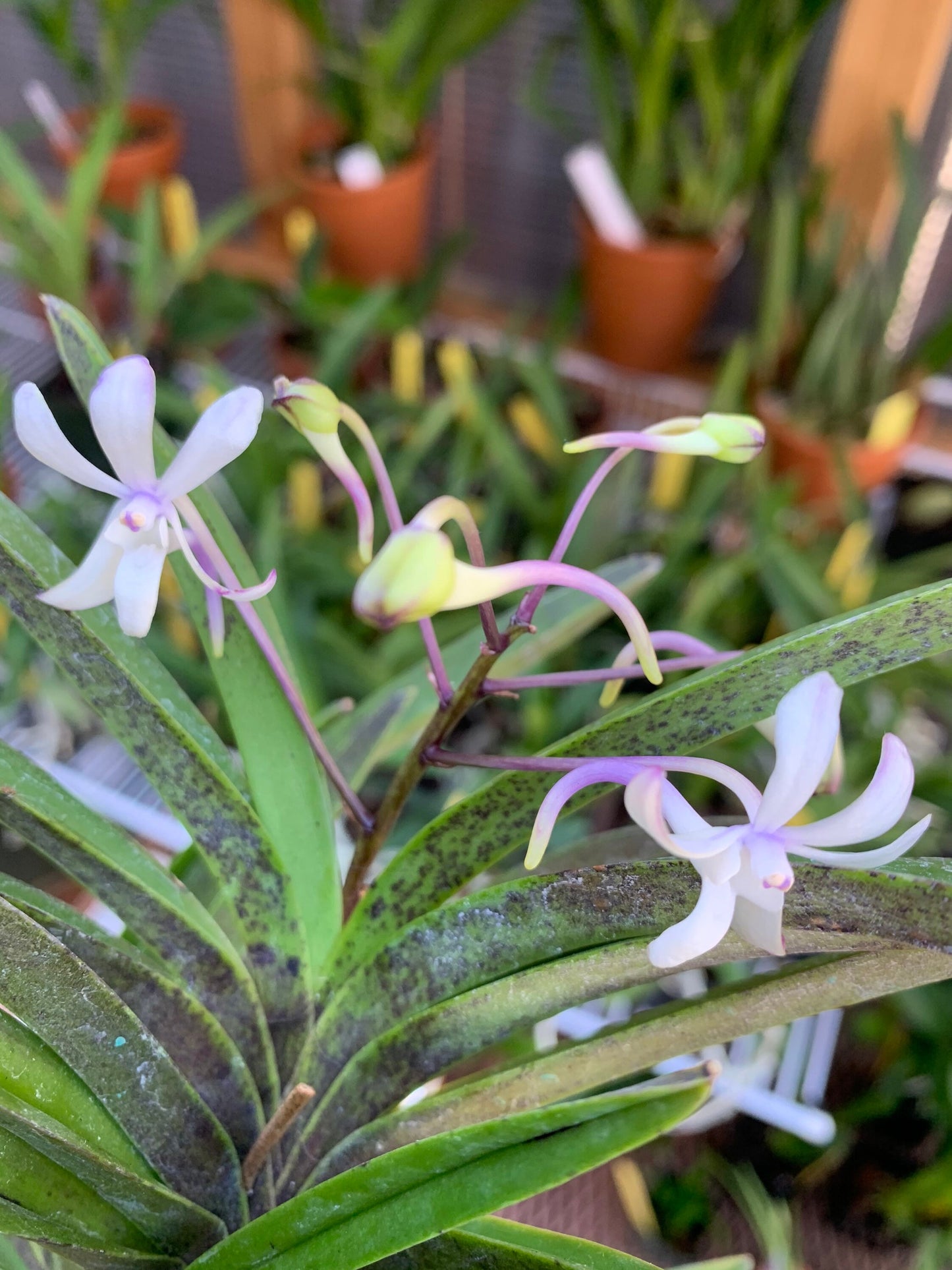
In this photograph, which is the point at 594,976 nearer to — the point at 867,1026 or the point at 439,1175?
the point at 439,1175

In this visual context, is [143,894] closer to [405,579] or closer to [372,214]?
[405,579]

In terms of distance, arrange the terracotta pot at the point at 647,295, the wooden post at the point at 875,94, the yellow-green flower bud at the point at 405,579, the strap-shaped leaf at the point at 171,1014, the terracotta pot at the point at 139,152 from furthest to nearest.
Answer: the terracotta pot at the point at 139,152, the terracotta pot at the point at 647,295, the wooden post at the point at 875,94, the strap-shaped leaf at the point at 171,1014, the yellow-green flower bud at the point at 405,579

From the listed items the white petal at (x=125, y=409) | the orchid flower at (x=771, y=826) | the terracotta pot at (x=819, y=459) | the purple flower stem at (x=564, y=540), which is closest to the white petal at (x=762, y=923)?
the orchid flower at (x=771, y=826)

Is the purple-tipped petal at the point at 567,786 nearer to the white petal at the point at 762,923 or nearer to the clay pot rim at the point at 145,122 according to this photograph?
the white petal at the point at 762,923

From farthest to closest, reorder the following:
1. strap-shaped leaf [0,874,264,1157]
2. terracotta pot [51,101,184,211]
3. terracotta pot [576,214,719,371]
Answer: terracotta pot [51,101,184,211] → terracotta pot [576,214,719,371] → strap-shaped leaf [0,874,264,1157]

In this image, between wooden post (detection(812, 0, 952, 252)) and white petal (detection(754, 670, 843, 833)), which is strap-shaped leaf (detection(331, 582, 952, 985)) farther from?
wooden post (detection(812, 0, 952, 252))

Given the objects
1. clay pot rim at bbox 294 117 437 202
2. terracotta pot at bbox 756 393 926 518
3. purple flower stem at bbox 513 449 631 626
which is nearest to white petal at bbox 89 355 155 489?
purple flower stem at bbox 513 449 631 626
